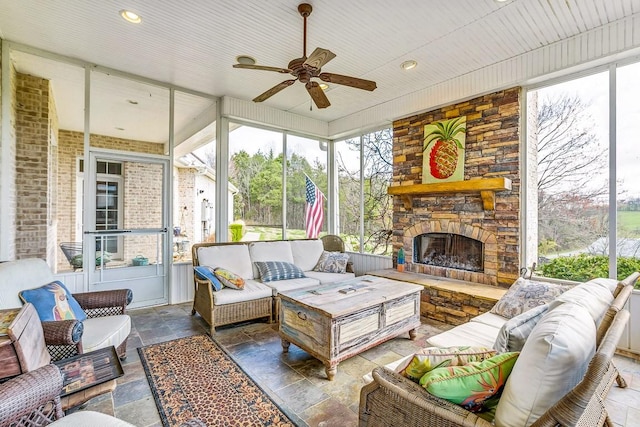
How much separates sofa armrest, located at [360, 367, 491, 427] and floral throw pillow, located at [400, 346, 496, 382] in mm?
48

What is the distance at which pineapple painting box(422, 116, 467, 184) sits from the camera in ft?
13.8

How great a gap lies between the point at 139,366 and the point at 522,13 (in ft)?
15.6

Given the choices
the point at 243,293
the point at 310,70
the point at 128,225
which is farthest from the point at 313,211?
the point at 310,70

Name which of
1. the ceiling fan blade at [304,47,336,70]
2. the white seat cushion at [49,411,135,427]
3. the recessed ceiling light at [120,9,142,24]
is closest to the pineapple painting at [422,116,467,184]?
the ceiling fan blade at [304,47,336,70]

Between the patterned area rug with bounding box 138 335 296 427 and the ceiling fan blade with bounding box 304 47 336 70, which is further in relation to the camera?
the ceiling fan blade with bounding box 304 47 336 70

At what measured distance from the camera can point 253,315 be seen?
3629mm

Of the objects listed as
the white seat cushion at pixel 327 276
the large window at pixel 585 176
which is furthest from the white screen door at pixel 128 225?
the large window at pixel 585 176

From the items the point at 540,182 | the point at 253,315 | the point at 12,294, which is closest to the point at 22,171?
the point at 12,294

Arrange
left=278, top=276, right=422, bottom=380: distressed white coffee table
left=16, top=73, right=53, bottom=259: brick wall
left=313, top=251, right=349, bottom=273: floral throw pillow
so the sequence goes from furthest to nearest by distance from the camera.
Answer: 1. left=313, top=251, right=349, bottom=273: floral throw pillow
2. left=16, top=73, right=53, bottom=259: brick wall
3. left=278, top=276, right=422, bottom=380: distressed white coffee table

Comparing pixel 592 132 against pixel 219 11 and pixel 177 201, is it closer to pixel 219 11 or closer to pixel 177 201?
pixel 219 11

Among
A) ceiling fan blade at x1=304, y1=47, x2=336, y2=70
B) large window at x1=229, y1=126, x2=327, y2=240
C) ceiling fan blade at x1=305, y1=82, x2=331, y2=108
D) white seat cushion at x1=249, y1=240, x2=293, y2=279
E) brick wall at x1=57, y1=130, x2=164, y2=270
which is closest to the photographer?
ceiling fan blade at x1=304, y1=47, x2=336, y2=70

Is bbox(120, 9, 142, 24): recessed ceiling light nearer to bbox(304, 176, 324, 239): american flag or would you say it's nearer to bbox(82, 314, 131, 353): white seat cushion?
bbox(82, 314, 131, 353): white seat cushion

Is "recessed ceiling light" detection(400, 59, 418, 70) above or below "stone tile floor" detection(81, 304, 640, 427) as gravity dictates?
above

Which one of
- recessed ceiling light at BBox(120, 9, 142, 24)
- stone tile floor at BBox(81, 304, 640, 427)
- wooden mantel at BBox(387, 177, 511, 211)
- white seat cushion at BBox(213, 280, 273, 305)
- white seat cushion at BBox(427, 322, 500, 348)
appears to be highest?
recessed ceiling light at BBox(120, 9, 142, 24)
